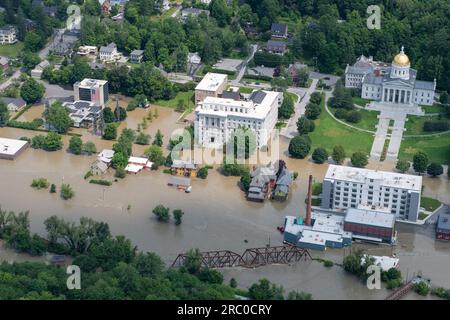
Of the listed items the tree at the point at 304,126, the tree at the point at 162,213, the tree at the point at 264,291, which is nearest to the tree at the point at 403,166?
the tree at the point at 304,126

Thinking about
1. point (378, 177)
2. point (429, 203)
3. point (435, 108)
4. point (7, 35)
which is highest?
point (378, 177)

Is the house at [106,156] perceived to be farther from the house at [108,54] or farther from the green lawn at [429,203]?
the green lawn at [429,203]

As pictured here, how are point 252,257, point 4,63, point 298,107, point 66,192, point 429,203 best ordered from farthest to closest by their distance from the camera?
1. point 4,63
2. point 298,107
3. point 66,192
4. point 429,203
5. point 252,257

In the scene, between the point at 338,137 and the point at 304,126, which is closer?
the point at 304,126

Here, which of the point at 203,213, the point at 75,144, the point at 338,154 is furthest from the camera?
the point at 75,144

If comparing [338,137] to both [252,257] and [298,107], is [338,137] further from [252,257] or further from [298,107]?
[252,257]

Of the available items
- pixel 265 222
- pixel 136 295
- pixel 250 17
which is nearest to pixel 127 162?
pixel 265 222

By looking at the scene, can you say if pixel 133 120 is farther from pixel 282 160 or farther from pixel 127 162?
pixel 282 160

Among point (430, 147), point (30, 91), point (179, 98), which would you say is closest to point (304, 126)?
point (430, 147)
